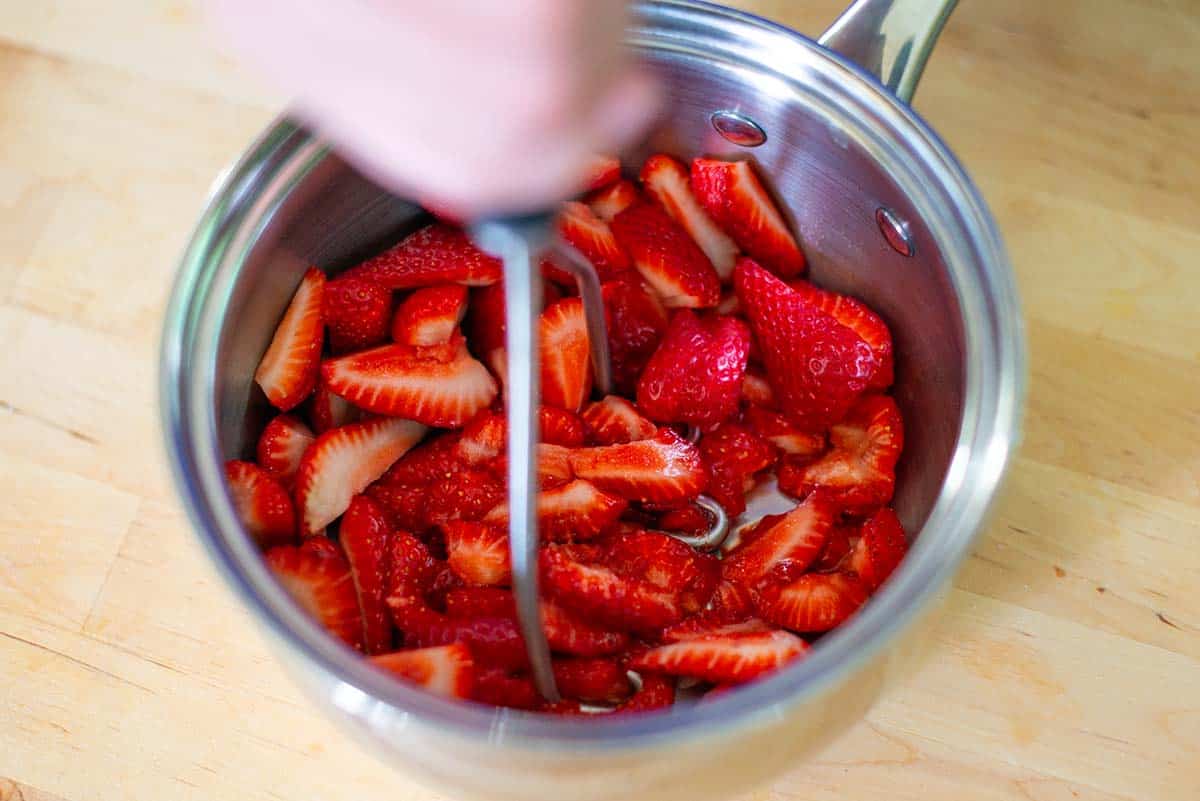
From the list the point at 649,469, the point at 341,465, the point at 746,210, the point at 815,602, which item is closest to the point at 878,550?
the point at 815,602

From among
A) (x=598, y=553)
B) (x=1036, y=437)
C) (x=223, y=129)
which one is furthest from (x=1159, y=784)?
(x=223, y=129)

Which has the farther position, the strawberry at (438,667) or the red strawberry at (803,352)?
the red strawberry at (803,352)

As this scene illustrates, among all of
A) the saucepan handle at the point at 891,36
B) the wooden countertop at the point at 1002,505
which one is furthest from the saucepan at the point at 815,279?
the wooden countertop at the point at 1002,505

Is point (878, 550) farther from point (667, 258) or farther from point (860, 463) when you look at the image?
point (667, 258)

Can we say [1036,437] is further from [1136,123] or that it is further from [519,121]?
[519,121]

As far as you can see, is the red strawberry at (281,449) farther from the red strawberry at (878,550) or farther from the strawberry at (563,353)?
the red strawberry at (878,550)
